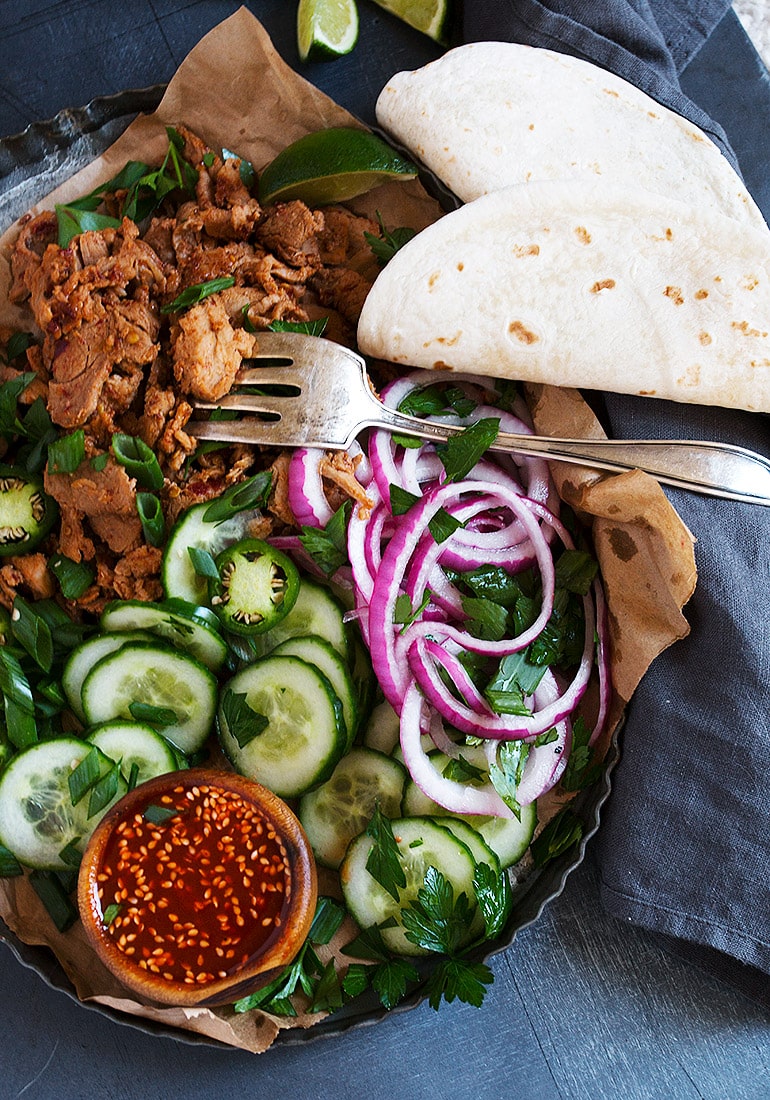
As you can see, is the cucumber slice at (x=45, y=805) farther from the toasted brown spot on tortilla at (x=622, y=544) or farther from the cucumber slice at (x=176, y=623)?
the toasted brown spot on tortilla at (x=622, y=544)

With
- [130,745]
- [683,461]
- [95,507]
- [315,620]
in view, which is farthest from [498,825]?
[95,507]

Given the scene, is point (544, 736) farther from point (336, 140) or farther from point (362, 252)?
point (336, 140)

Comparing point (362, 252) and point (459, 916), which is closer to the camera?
point (459, 916)

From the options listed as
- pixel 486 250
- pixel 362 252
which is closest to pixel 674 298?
pixel 486 250

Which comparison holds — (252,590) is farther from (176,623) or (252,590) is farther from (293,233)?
(293,233)

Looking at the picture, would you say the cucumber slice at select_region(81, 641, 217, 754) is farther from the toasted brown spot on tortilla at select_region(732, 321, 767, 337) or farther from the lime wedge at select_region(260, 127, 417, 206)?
the toasted brown spot on tortilla at select_region(732, 321, 767, 337)

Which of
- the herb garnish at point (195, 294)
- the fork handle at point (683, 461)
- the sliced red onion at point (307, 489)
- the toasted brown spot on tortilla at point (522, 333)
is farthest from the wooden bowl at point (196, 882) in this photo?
the toasted brown spot on tortilla at point (522, 333)
